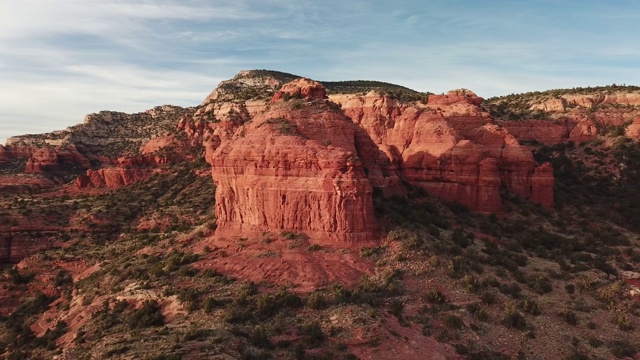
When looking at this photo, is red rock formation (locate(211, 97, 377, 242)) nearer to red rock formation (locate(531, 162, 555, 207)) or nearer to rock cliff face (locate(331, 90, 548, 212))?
rock cliff face (locate(331, 90, 548, 212))

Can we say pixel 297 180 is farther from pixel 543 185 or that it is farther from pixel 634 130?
pixel 634 130

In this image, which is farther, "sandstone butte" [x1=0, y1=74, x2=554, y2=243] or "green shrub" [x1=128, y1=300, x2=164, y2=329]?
"sandstone butte" [x1=0, y1=74, x2=554, y2=243]

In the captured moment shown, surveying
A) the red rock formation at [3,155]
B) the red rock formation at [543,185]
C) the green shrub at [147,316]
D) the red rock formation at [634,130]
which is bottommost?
the green shrub at [147,316]

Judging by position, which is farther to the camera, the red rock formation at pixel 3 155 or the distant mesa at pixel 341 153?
the red rock formation at pixel 3 155

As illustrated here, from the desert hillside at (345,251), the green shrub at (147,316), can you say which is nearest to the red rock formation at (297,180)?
the desert hillside at (345,251)

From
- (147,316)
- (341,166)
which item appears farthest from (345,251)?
(147,316)

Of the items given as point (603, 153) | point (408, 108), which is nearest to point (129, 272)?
point (408, 108)

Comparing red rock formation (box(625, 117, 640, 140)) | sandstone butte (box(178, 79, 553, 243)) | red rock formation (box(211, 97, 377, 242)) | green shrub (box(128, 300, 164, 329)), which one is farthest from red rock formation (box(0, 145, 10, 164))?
red rock formation (box(625, 117, 640, 140))

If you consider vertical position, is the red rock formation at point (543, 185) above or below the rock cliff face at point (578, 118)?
below

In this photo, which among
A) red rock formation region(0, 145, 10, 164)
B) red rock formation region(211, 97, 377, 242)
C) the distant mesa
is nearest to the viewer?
red rock formation region(211, 97, 377, 242)

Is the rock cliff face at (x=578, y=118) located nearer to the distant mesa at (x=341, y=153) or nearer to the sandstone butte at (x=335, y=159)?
the distant mesa at (x=341, y=153)
